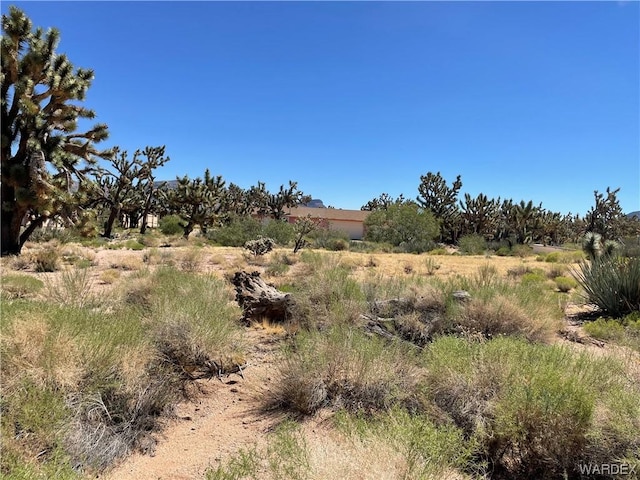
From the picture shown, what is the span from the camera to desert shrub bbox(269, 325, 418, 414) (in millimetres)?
4504

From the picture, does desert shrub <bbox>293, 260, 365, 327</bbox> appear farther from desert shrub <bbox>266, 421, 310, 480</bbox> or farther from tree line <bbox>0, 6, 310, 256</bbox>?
tree line <bbox>0, 6, 310, 256</bbox>

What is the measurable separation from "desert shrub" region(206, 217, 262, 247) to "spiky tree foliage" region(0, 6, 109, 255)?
12806 mm

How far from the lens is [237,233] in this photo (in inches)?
1201

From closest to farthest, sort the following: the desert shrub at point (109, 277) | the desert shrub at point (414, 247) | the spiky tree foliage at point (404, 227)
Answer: the desert shrub at point (109, 277), the desert shrub at point (414, 247), the spiky tree foliage at point (404, 227)

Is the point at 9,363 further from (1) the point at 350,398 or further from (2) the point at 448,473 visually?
(2) the point at 448,473

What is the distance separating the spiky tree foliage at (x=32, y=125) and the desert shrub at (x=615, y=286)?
1776cm

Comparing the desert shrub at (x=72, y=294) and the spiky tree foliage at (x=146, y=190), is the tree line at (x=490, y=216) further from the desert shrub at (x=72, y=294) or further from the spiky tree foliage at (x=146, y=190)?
the desert shrub at (x=72, y=294)

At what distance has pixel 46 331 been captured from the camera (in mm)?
4234

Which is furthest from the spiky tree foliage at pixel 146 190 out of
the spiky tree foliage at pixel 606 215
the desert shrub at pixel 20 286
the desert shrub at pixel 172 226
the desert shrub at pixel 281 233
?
the spiky tree foliage at pixel 606 215

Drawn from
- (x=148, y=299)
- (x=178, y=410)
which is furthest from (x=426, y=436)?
(x=148, y=299)

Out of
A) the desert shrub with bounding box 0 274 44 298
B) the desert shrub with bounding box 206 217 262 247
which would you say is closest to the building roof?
the desert shrub with bounding box 206 217 262 247

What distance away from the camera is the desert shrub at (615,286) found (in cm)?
898

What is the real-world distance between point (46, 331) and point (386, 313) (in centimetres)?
526

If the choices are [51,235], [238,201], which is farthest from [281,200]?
[51,235]
